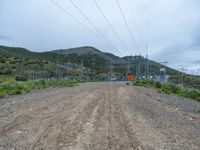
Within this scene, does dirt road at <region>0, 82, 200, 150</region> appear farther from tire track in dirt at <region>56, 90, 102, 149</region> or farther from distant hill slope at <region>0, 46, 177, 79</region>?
distant hill slope at <region>0, 46, 177, 79</region>

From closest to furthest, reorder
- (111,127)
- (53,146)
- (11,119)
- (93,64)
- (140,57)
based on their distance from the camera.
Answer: (53,146) < (111,127) < (11,119) < (140,57) < (93,64)

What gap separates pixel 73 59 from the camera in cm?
12331

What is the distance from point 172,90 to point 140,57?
1368 inches

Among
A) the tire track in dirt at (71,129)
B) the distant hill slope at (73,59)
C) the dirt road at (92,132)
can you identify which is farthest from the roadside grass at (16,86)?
the distant hill slope at (73,59)

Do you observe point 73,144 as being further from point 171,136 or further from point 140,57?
point 140,57

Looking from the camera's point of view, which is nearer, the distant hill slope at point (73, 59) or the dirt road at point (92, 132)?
the dirt road at point (92, 132)

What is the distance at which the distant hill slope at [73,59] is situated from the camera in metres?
71.3

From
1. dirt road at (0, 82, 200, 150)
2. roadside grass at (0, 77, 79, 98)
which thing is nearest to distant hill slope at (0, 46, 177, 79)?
roadside grass at (0, 77, 79, 98)

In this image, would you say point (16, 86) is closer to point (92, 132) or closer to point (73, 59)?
point (92, 132)

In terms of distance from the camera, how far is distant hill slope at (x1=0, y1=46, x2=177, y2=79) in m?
71.3

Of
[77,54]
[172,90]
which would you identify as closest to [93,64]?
[77,54]

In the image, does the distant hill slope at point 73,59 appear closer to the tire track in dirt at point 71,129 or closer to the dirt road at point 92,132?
the tire track in dirt at point 71,129

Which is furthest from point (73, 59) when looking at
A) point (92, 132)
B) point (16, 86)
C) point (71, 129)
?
point (92, 132)

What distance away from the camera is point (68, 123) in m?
8.14
